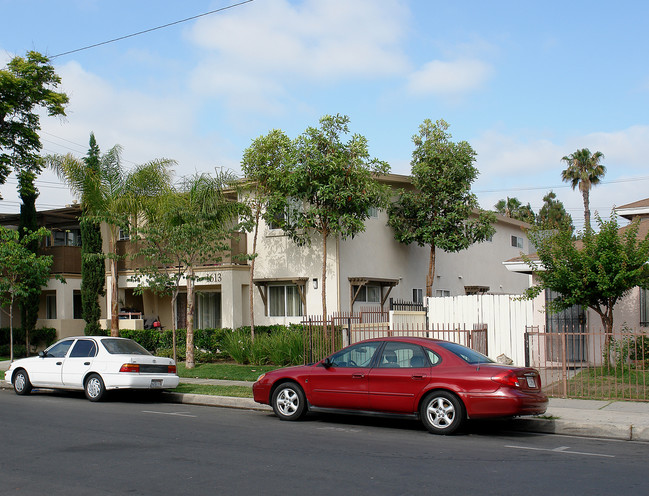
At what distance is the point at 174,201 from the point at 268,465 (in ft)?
48.0

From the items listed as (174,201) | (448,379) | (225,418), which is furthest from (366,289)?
(448,379)

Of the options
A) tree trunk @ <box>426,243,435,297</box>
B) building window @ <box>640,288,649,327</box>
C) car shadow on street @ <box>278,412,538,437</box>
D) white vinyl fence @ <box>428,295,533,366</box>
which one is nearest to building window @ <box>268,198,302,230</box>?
tree trunk @ <box>426,243,435,297</box>

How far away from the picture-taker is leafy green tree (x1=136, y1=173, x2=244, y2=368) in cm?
2075

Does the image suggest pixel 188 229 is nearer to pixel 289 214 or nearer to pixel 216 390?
pixel 289 214

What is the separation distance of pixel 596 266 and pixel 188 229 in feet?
36.2

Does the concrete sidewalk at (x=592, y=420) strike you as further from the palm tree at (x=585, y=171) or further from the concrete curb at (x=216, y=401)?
the palm tree at (x=585, y=171)

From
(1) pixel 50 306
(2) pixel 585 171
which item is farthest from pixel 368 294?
(2) pixel 585 171

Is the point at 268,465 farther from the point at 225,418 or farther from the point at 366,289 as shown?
the point at 366,289

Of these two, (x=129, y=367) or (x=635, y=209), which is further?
(x=635, y=209)

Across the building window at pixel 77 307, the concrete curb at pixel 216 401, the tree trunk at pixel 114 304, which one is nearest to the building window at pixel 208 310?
the tree trunk at pixel 114 304

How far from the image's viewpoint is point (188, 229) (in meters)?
20.4

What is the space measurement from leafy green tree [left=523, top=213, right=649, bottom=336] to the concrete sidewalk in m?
3.02

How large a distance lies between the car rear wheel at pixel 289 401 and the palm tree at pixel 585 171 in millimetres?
37259

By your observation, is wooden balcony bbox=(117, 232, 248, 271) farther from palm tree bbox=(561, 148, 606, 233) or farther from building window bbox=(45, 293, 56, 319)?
palm tree bbox=(561, 148, 606, 233)
